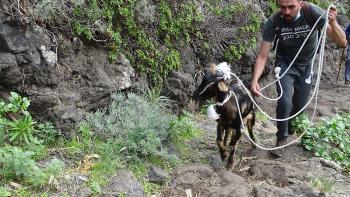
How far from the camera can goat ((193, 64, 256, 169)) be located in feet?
17.9

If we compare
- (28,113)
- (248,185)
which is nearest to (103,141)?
(28,113)

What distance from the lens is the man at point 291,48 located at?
19.3ft

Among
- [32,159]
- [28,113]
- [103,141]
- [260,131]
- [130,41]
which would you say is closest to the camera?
[32,159]

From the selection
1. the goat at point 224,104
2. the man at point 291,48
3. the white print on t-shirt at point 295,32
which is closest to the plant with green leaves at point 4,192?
the goat at point 224,104

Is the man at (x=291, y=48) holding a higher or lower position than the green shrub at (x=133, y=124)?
higher

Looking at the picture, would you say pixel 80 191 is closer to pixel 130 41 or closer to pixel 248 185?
pixel 248 185

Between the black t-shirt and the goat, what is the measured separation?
83 cm

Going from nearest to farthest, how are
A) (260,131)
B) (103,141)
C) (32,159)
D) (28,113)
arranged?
(32,159), (28,113), (103,141), (260,131)

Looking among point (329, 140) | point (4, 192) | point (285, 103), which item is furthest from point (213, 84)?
point (4, 192)

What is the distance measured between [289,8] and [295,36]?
470 millimetres

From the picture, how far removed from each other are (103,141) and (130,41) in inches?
69.0

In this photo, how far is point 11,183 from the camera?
14.3ft

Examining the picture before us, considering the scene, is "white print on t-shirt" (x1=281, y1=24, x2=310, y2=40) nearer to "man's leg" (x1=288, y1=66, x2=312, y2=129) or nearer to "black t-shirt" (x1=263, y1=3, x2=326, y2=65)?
"black t-shirt" (x1=263, y1=3, x2=326, y2=65)

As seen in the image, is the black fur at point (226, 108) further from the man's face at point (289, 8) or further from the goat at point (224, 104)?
the man's face at point (289, 8)
